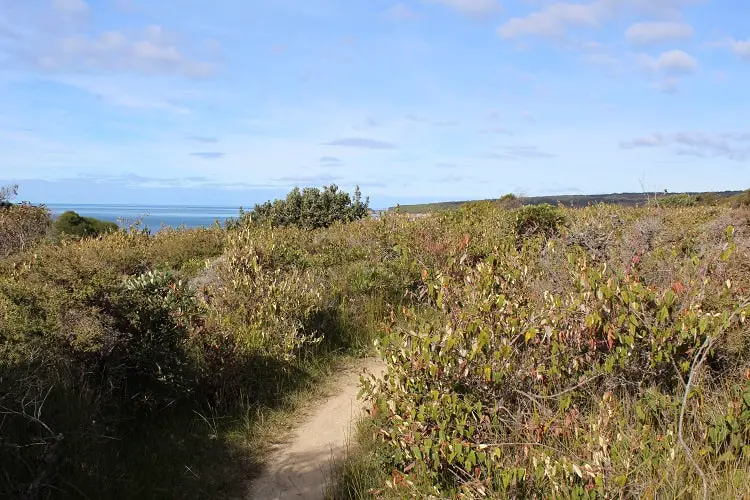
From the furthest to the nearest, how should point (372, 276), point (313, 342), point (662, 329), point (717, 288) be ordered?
point (372, 276) → point (313, 342) → point (717, 288) → point (662, 329)

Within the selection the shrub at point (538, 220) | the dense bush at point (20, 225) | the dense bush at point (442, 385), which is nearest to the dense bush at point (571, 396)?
the dense bush at point (442, 385)

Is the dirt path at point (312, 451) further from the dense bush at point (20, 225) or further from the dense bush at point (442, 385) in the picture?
the dense bush at point (20, 225)

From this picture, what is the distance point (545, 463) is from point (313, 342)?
4.46 metres

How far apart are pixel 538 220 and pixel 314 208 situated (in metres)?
9.56

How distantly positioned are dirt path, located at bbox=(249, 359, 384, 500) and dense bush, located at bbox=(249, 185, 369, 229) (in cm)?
1403

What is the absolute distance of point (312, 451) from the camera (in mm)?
5668

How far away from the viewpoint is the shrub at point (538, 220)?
45.6ft

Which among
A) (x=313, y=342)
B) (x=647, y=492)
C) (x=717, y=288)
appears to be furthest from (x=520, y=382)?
(x=313, y=342)

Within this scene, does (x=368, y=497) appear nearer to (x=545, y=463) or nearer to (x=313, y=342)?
(x=545, y=463)

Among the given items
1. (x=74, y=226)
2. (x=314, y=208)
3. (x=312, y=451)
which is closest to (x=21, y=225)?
(x=74, y=226)

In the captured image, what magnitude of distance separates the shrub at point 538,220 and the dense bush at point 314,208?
7681 millimetres

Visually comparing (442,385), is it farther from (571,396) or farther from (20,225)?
(20,225)

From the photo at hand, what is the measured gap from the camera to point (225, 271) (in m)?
8.97

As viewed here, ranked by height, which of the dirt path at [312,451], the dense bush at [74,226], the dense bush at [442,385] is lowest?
the dirt path at [312,451]
